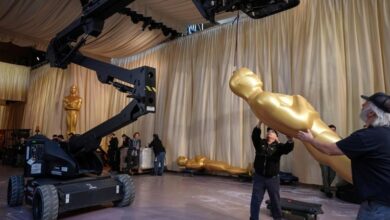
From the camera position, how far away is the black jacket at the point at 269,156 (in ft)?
13.3

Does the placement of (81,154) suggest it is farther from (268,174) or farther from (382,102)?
(382,102)

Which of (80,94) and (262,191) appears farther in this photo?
(80,94)

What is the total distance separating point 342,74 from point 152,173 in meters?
7.19

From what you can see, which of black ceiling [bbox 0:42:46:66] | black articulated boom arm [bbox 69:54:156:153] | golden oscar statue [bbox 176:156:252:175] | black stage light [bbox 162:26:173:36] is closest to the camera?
black articulated boom arm [bbox 69:54:156:153]

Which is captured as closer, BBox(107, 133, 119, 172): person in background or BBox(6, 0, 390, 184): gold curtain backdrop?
BBox(6, 0, 390, 184): gold curtain backdrop

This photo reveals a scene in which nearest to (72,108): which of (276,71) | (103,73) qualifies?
(276,71)

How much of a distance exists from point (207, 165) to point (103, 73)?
6145 millimetres

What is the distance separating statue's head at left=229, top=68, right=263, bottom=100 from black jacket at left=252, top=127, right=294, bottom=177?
37.0 inches

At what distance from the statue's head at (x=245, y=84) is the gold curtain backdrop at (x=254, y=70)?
4919mm

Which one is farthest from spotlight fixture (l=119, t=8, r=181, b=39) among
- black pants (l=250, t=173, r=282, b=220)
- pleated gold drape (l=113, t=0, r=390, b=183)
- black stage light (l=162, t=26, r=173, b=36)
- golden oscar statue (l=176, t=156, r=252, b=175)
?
black pants (l=250, t=173, r=282, b=220)

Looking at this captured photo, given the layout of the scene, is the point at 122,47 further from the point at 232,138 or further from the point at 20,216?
the point at 20,216

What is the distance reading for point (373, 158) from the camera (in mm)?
2035

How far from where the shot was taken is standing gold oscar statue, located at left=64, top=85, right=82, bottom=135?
1435 cm

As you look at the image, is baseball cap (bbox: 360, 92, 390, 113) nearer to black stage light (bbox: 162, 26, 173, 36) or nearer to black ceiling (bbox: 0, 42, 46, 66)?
black stage light (bbox: 162, 26, 173, 36)
